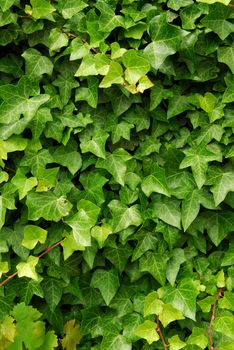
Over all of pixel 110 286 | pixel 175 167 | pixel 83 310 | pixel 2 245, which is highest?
pixel 175 167

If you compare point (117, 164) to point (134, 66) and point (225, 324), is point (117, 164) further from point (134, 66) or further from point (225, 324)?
point (225, 324)

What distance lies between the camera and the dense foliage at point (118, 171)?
5.32 feet

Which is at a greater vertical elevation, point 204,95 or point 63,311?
point 204,95

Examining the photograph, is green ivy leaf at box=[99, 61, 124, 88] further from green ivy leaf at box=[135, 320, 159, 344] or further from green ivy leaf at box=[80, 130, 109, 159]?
green ivy leaf at box=[135, 320, 159, 344]

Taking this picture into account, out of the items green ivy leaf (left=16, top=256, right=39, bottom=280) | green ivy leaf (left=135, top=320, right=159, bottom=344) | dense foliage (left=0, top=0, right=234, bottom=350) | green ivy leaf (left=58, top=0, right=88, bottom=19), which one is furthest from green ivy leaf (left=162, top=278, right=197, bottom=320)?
green ivy leaf (left=58, top=0, right=88, bottom=19)

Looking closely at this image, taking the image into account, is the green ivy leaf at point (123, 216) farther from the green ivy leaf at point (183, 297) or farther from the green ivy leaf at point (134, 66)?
the green ivy leaf at point (134, 66)

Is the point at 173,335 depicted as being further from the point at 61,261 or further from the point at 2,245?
the point at 2,245

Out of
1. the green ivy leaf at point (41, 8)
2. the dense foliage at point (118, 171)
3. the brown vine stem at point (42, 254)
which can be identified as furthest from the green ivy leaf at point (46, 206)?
the green ivy leaf at point (41, 8)

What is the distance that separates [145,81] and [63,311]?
105cm

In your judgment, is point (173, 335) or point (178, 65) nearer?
point (178, 65)

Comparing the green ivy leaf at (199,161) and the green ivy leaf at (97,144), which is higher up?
the green ivy leaf at (97,144)

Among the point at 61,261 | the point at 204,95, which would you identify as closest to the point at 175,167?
the point at 204,95

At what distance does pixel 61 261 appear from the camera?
180 centimetres

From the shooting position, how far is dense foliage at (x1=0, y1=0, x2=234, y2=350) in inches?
63.8
